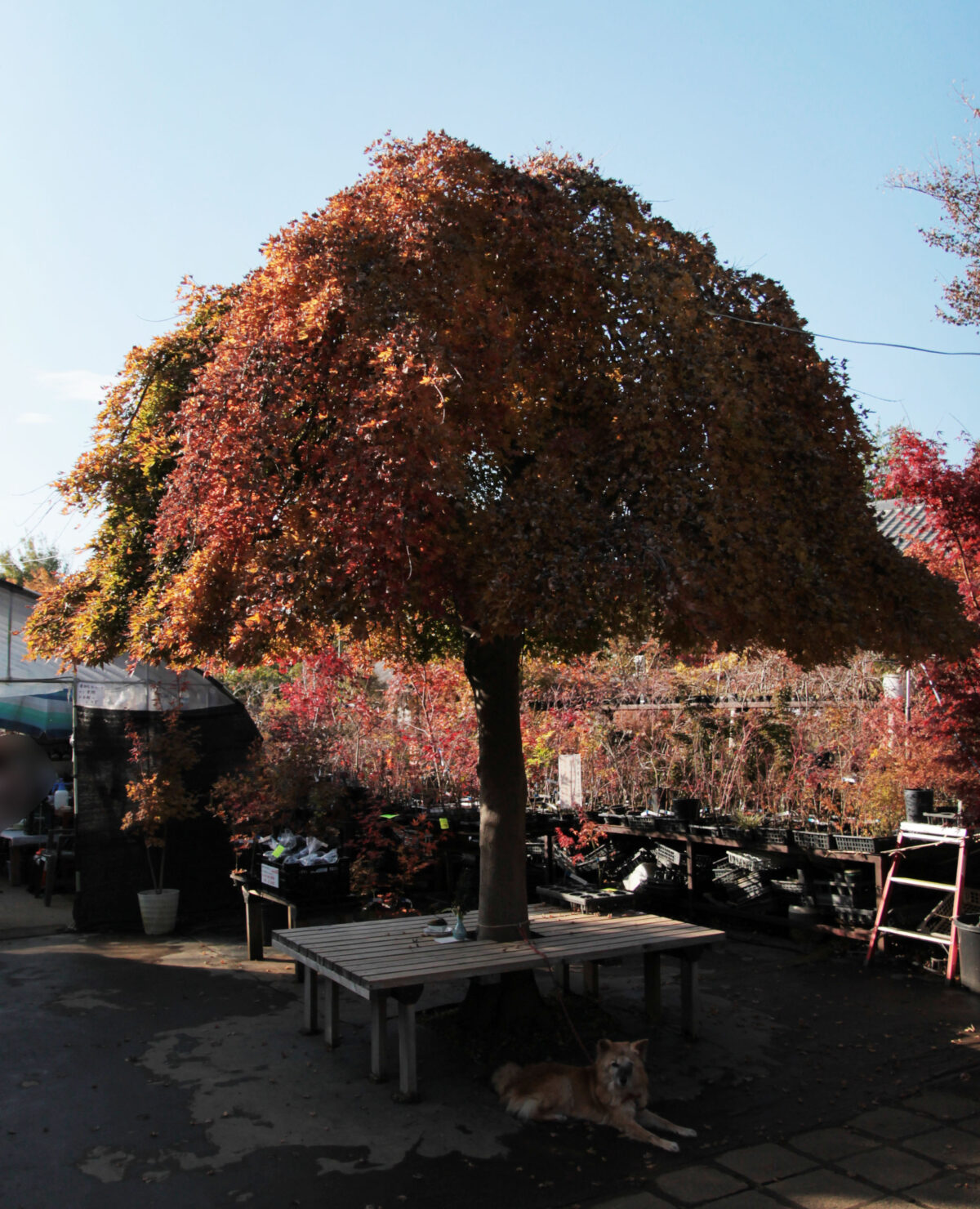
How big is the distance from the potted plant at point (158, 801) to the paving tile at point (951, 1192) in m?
7.33

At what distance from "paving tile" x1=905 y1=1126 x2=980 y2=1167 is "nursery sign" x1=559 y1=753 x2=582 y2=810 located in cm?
565

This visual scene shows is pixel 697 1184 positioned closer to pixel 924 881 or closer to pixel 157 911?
pixel 924 881

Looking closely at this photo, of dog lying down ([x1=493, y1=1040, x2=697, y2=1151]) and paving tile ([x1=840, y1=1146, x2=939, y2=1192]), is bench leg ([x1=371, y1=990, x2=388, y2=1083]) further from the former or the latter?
paving tile ([x1=840, y1=1146, x2=939, y2=1192])

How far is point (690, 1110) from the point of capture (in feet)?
15.8

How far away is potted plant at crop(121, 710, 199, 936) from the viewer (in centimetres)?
931

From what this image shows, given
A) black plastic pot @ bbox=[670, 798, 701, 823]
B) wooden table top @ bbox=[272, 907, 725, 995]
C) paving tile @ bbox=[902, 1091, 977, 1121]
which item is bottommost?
paving tile @ bbox=[902, 1091, 977, 1121]

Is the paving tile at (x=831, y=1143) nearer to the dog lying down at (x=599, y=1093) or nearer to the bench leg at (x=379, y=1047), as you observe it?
the dog lying down at (x=599, y=1093)

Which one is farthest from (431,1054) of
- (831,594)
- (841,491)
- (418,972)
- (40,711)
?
(40,711)

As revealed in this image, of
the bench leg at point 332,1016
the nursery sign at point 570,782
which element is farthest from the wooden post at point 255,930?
the nursery sign at point 570,782

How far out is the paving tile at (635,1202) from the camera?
386cm

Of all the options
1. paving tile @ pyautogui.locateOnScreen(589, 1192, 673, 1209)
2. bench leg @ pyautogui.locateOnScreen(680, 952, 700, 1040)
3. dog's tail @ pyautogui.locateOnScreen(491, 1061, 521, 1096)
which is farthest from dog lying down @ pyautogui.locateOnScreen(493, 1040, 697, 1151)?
bench leg @ pyautogui.locateOnScreen(680, 952, 700, 1040)

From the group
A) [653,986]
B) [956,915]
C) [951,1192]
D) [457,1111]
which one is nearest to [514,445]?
[457,1111]

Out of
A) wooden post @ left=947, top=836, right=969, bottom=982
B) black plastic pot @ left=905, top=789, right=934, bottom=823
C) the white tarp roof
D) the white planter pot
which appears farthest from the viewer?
the white tarp roof

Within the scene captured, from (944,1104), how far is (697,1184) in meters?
1.65
